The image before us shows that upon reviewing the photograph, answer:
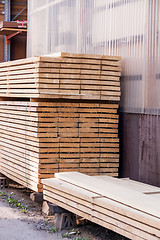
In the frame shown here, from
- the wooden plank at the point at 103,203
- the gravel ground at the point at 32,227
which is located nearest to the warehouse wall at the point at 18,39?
the gravel ground at the point at 32,227

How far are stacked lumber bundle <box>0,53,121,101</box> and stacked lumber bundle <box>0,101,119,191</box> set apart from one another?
197 mm

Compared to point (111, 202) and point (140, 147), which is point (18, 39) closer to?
point (140, 147)

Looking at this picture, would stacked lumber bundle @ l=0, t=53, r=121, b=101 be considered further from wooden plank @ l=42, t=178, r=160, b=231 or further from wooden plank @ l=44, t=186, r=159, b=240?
wooden plank @ l=44, t=186, r=159, b=240

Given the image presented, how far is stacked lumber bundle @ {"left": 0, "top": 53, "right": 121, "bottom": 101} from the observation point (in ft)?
25.9

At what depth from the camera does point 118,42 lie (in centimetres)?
862

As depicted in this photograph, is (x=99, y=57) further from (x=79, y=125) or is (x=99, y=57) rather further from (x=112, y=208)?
(x=112, y=208)

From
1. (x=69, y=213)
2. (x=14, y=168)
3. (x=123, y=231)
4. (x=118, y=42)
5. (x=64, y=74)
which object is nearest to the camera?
(x=123, y=231)

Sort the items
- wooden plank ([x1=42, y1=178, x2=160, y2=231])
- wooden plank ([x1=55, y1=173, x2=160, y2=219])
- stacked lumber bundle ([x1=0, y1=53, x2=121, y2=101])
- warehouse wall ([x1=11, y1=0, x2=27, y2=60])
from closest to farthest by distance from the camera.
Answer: wooden plank ([x1=42, y1=178, x2=160, y2=231]), wooden plank ([x1=55, y1=173, x2=160, y2=219]), stacked lumber bundle ([x1=0, y1=53, x2=121, y2=101]), warehouse wall ([x1=11, y1=0, x2=27, y2=60])

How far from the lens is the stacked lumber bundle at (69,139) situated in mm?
8000

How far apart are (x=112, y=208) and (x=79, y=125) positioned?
276 cm

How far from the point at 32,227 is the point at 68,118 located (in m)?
2.09

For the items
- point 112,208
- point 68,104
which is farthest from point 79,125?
point 112,208

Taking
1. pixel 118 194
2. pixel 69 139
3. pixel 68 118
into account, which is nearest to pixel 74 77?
pixel 68 118

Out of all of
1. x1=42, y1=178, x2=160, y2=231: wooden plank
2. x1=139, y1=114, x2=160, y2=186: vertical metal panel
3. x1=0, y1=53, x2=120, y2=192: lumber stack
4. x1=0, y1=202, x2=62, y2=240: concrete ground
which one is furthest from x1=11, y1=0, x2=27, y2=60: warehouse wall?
x1=42, y1=178, x2=160, y2=231: wooden plank
